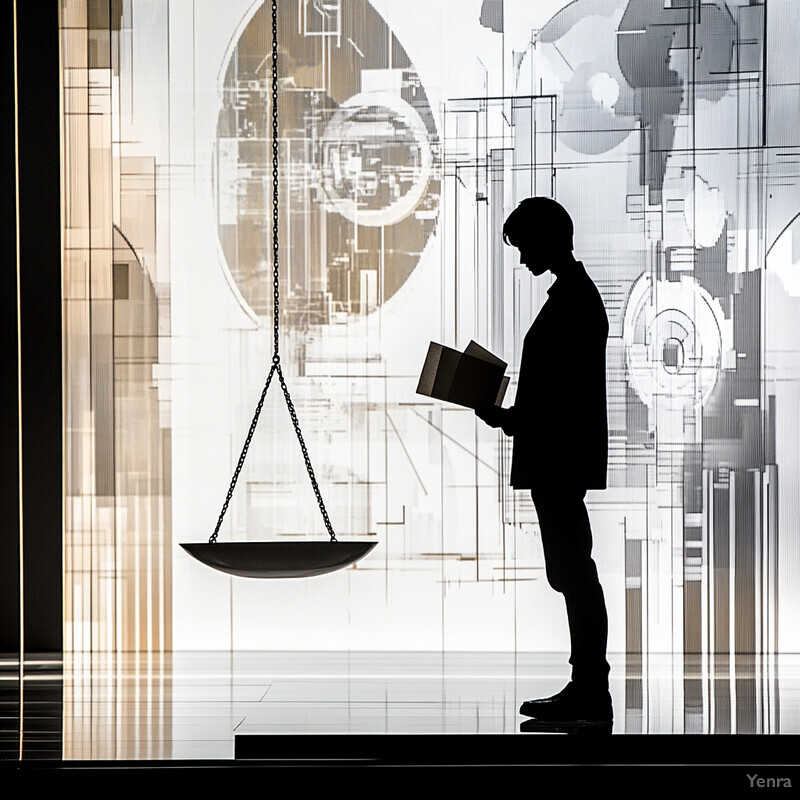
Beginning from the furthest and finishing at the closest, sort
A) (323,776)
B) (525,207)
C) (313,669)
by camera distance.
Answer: (313,669)
(525,207)
(323,776)

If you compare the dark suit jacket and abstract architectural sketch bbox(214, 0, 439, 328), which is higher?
abstract architectural sketch bbox(214, 0, 439, 328)

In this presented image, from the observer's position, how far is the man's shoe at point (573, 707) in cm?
251

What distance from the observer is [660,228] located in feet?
9.70

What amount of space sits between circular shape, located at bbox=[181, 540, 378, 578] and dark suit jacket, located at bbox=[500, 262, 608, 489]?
0.49m

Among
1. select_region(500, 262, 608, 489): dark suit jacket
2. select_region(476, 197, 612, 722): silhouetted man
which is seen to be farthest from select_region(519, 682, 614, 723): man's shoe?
select_region(500, 262, 608, 489): dark suit jacket

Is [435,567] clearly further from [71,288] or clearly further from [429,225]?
[71,288]

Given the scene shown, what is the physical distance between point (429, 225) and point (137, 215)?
2.94 ft

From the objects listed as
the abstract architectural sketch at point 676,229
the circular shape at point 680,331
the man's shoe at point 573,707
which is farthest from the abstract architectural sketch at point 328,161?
the man's shoe at point 573,707

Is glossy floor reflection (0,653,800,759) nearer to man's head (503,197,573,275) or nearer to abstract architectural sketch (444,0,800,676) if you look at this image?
abstract architectural sketch (444,0,800,676)

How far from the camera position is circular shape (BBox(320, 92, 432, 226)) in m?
2.99

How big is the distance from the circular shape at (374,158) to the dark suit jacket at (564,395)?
0.70m

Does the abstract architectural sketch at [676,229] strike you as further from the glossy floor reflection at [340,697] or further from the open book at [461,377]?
the open book at [461,377]

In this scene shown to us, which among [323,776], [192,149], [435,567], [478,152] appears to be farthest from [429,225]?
[323,776]

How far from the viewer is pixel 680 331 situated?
2947 millimetres
